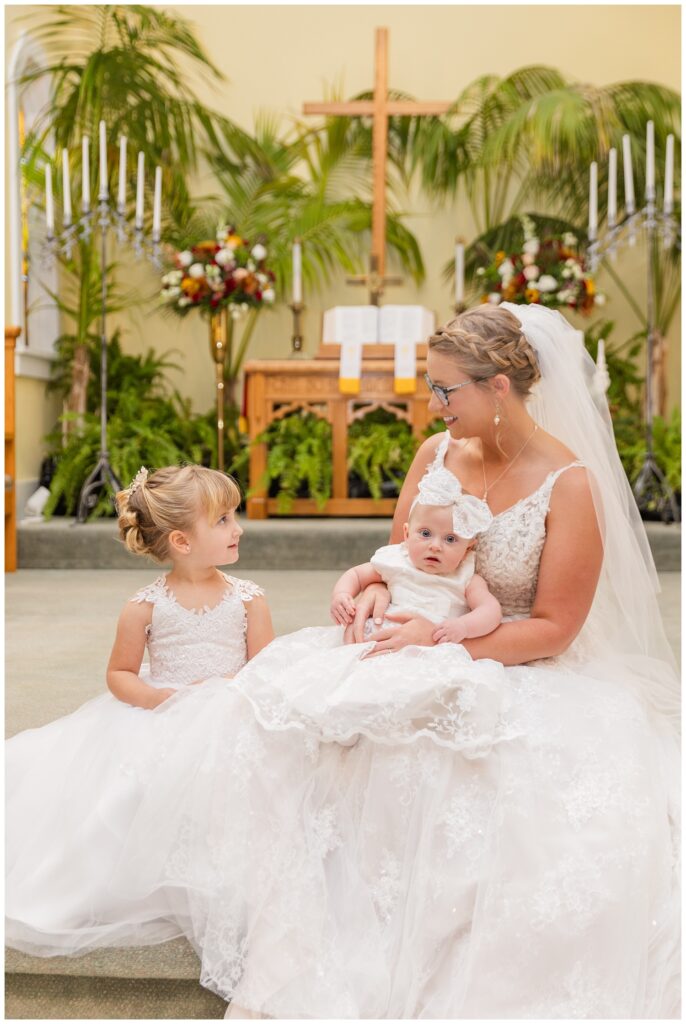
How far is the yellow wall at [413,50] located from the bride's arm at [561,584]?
6648 millimetres

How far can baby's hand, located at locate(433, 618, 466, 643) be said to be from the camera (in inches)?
84.8

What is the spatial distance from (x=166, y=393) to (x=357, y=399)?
2.24 metres

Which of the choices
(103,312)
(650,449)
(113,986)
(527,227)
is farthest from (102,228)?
(113,986)

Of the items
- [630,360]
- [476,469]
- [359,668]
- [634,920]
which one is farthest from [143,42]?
[634,920]

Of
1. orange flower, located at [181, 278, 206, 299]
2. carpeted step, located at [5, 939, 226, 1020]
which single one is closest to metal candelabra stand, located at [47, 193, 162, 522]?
orange flower, located at [181, 278, 206, 299]

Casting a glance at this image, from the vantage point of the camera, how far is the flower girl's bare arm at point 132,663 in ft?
7.77

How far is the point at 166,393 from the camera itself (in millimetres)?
8492

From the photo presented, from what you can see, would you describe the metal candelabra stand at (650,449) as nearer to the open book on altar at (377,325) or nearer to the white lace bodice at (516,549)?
the open book on altar at (377,325)

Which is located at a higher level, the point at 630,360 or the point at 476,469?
the point at 630,360

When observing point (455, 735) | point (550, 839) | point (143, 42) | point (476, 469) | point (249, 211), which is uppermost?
point (143, 42)

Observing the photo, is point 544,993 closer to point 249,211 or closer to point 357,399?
point 357,399

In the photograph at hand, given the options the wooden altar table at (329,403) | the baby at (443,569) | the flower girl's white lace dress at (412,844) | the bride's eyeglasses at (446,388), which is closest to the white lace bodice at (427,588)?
the baby at (443,569)

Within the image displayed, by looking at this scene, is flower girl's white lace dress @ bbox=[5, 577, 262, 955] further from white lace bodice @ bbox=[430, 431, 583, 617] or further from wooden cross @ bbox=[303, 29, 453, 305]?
wooden cross @ bbox=[303, 29, 453, 305]

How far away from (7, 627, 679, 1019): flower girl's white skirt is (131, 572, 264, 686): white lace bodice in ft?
0.86
